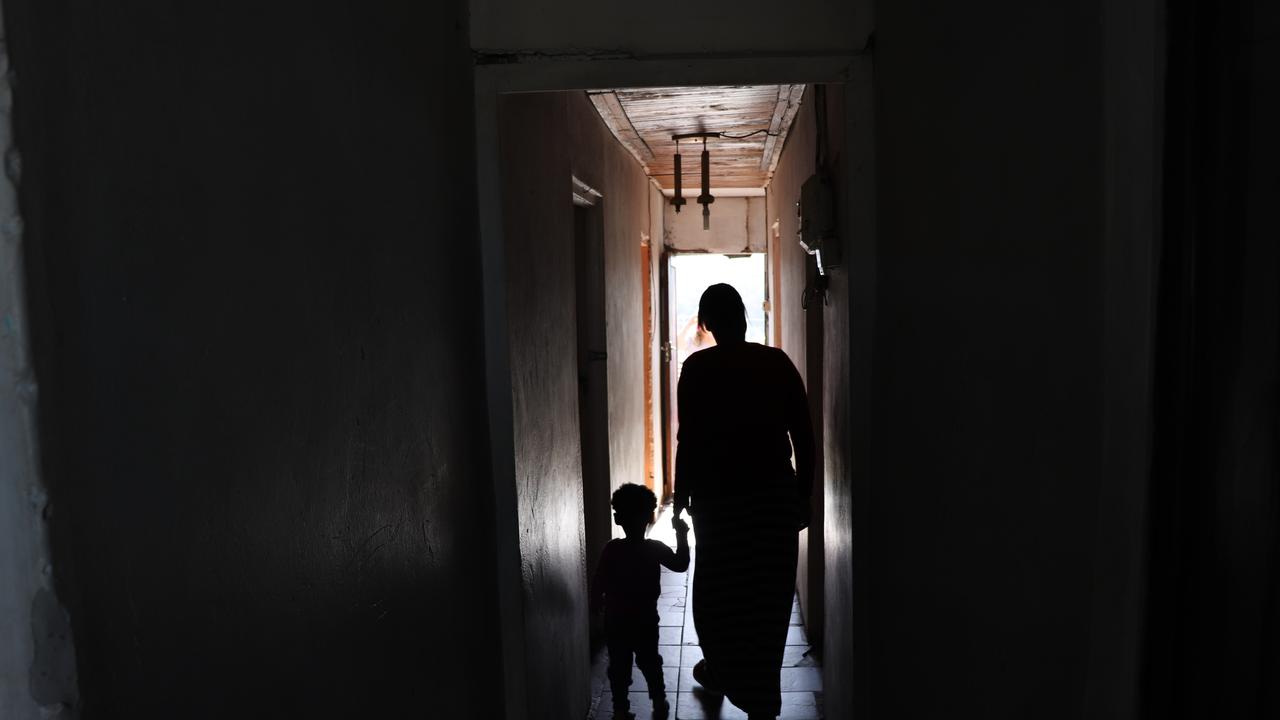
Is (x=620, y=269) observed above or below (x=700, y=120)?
below

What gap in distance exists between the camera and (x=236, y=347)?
→ 927 mm

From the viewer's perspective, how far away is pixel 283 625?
100cm

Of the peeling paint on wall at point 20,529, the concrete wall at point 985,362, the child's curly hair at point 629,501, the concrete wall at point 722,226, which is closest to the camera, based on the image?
the peeling paint on wall at point 20,529

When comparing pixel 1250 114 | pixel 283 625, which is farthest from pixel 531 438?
pixel 1250 114

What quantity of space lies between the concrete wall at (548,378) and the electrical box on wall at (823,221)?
0.81 metres

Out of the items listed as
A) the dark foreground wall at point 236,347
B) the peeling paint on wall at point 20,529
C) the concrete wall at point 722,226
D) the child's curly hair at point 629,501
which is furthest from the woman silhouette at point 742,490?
the concrete wall at point 722,226

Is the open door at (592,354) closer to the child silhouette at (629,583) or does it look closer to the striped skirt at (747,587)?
the child silhouette at (629,583)

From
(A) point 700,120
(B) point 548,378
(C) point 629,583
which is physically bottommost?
(C) point 629,583

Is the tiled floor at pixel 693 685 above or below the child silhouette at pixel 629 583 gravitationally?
below

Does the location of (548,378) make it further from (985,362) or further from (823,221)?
(985,362)

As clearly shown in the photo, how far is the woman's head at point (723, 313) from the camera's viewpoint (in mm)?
2758

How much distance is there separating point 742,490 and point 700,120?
8.30ft

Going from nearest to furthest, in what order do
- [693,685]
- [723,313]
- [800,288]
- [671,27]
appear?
1. [671,27]
2. [723,313]
3. [693,685]
4. [800,288]

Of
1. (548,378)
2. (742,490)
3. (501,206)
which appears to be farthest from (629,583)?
(501,206)
